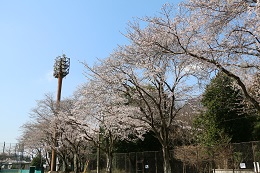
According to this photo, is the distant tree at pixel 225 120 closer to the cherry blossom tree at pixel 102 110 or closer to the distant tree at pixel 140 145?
the cherry blossom tree at pixel 102 110

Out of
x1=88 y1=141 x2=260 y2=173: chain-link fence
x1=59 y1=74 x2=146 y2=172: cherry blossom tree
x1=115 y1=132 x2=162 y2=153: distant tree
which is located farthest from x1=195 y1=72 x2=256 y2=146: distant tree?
x1=115 y1=132 x2=162 y2=153: distant tree

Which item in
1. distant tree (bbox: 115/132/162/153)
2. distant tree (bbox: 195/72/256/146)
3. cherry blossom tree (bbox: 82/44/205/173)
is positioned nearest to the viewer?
cherry blossom tree (bbox: 82/44/205/173)

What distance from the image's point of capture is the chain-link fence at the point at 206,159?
15.9 m

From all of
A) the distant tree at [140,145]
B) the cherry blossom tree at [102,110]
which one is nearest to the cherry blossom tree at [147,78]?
the cherry blossom tree at [102,110]

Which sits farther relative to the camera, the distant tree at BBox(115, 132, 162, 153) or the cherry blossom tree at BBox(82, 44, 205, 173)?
the distant tree at BBox(115, 132, 162, 153)

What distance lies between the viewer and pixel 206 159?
17.6m

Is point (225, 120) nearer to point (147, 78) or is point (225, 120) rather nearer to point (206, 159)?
point (206, 159)

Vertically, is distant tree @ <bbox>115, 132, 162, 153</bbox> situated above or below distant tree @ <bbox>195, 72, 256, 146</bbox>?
below

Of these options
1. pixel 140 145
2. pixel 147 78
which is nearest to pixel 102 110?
pixel 147 78

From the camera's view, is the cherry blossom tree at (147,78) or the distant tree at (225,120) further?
the distant tree at (225,120)

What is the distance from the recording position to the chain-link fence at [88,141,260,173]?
1592cm

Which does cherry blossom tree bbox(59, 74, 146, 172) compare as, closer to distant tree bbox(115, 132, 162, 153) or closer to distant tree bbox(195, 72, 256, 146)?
distant tree bbox(195, 72, 256, 146)

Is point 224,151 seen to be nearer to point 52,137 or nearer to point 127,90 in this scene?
point 127,90

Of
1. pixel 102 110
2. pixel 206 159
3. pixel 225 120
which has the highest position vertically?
pixel 102 110
